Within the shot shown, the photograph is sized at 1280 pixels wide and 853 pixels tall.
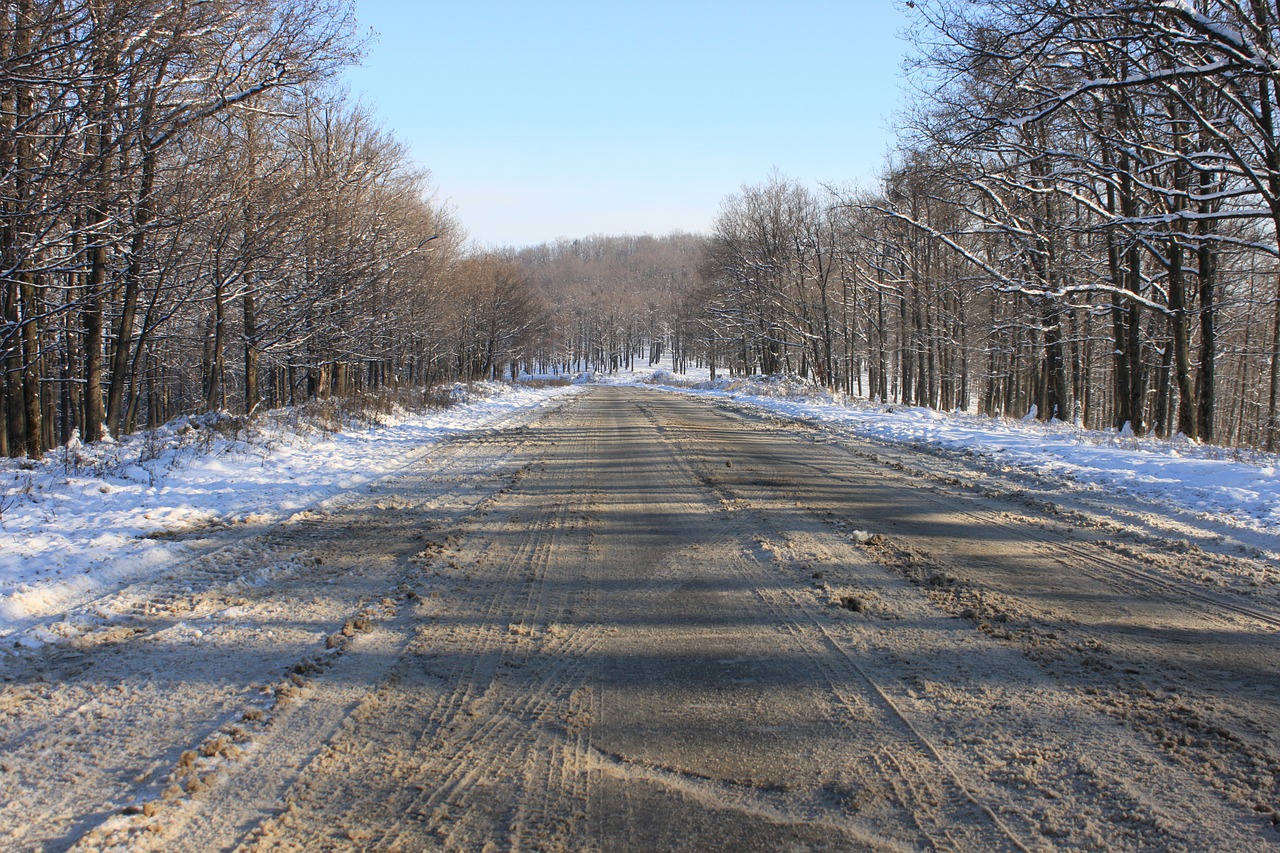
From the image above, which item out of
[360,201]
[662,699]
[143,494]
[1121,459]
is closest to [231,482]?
[143,494]

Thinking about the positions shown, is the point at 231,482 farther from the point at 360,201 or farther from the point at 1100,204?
the point at 1100,204

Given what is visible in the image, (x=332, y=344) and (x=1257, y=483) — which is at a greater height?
(x=332, y=344)

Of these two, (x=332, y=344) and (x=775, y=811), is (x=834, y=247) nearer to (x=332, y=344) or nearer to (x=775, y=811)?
(x=332, y=344)

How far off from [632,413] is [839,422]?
6.93m

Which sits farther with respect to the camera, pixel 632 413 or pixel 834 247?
pixel 834 247

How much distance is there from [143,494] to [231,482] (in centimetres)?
134

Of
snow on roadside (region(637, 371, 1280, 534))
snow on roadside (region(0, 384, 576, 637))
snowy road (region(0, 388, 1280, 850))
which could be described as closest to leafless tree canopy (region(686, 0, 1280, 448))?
snow on roadside (region(637, 371, 1280, 534))

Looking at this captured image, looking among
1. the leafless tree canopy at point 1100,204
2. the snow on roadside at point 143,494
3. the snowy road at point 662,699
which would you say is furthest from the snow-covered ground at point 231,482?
the leafless tree canopy at point 1100,204

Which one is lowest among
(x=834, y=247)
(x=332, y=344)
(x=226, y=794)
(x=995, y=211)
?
(x=226, y=794)

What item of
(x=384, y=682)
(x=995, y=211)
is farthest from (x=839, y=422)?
(x=384, y=682)

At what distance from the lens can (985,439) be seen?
589 inches

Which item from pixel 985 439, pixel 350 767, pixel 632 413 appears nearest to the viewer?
pixel 350 767

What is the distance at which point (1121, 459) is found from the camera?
36.8ft

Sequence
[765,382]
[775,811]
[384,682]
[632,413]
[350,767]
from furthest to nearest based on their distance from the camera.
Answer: [765,382], [632,413], [384,682], [350,767], [775,811]
